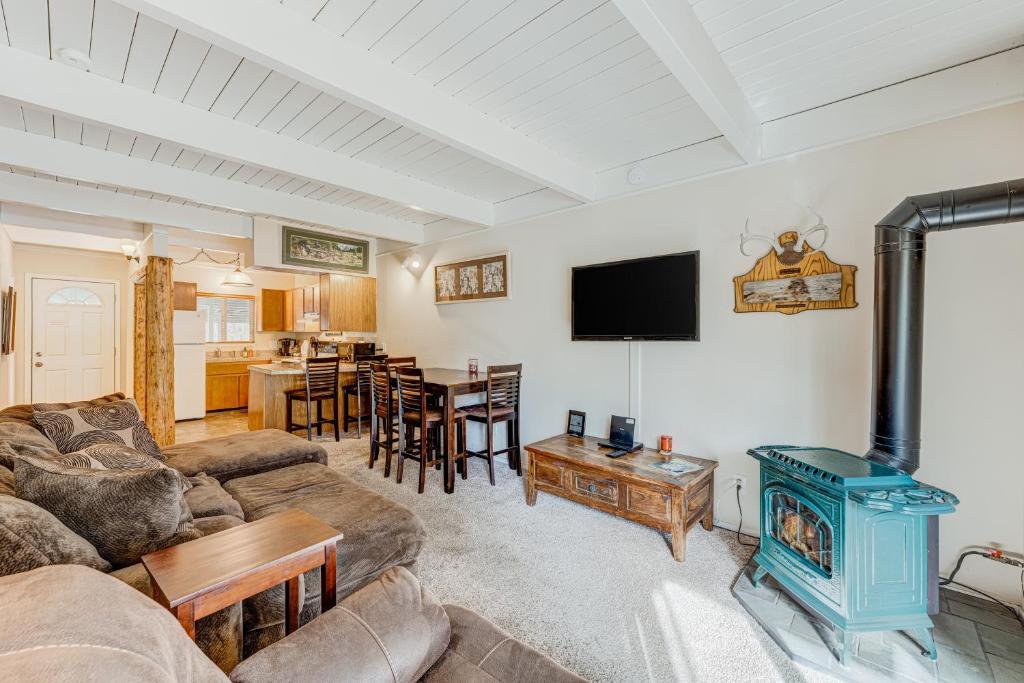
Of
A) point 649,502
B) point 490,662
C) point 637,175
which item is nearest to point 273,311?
point 637,175

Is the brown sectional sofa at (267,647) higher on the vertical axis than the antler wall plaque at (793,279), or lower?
lower

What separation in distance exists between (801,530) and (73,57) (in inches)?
157

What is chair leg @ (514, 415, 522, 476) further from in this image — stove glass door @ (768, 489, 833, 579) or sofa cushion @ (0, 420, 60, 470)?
sofa cushion @ (0, 420, 60, 470)

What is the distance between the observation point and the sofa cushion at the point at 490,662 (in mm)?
1117

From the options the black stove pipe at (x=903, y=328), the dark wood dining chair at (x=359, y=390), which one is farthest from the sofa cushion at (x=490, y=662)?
Result: the dark wood dining chair at (x=359, y=390)

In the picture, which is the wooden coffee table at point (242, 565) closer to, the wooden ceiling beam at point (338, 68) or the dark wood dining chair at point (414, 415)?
the wooden ceiling beam at point (338, 68)

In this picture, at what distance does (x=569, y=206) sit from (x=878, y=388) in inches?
98.0

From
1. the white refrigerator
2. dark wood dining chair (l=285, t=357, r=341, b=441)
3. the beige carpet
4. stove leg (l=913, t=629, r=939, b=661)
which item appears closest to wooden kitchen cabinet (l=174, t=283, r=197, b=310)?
the white refrigerator

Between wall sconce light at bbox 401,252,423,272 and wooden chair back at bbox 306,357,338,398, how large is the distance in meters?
1.40

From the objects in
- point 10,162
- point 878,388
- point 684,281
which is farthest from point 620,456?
point 10,162

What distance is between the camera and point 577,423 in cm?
355

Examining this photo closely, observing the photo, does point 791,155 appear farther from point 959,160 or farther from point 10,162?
point 10,162

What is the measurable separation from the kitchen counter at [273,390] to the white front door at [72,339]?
2.87 meters

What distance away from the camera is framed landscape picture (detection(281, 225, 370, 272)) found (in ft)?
15.7
